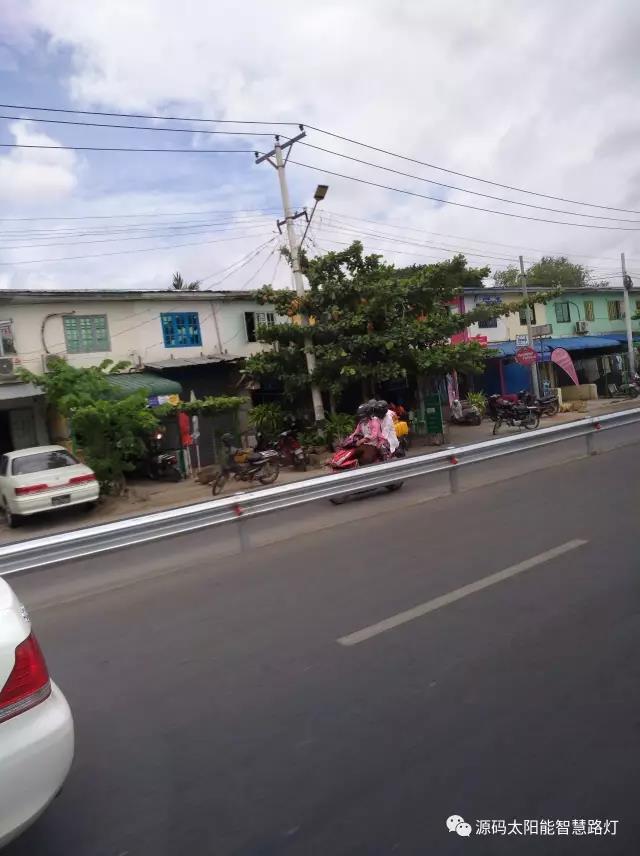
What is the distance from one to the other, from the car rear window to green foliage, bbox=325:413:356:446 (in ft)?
24.1

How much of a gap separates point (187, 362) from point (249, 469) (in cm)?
685

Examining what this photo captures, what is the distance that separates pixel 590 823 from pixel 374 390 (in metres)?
18.7

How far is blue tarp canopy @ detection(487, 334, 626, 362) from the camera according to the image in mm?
30731

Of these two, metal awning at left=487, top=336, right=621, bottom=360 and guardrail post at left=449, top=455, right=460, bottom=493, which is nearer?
guardrail post at left=449, top=455, right=460, bottom=493

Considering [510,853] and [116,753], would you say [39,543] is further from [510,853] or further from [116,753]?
[510,853]

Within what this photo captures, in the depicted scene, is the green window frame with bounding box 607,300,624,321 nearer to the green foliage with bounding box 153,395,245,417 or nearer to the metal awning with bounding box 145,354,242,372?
the metal awning with bounding box 145,354,242,372

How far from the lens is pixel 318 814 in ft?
9.00

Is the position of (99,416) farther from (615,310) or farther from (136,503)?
(615,310)

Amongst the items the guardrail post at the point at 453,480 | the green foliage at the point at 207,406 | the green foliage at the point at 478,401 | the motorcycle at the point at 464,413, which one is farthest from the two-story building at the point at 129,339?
the guardrail post at the point at 453,480

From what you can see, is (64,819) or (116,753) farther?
(116,753)

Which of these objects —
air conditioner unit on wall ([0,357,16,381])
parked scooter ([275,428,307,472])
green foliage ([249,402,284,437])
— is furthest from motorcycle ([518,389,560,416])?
air conditioner unit on wall ([0,357,16,381])

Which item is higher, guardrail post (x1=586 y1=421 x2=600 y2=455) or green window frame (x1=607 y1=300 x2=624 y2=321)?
green window frame (x1=607 y1=300 x2=624 y2=321)

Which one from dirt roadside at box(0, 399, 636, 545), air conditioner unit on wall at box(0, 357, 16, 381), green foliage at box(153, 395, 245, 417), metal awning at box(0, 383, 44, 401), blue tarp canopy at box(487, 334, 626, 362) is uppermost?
air conditioner unit on wall at box(0, 357, 16, 381)

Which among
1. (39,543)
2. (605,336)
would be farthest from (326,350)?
(605,336)
